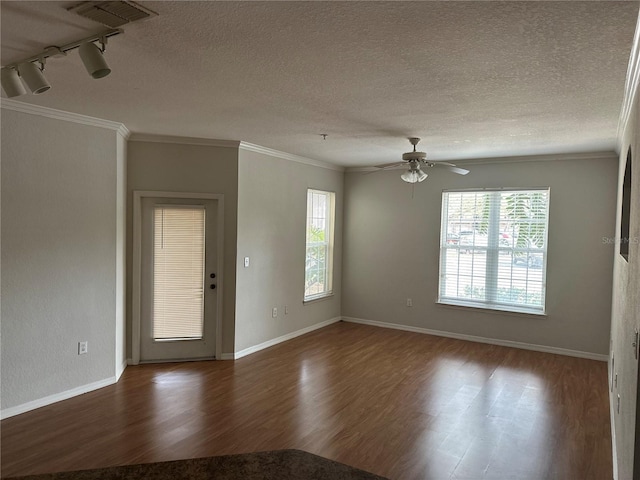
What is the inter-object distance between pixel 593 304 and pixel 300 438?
4120 mm

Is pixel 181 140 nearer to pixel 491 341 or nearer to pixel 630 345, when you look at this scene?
pixel 630 345

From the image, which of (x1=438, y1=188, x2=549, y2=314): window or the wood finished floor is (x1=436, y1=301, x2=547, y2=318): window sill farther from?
the wood finished floor

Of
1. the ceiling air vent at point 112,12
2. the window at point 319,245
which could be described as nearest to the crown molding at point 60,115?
the ceiling air vent at point 112,12

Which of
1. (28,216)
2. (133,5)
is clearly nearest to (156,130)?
(28,216)

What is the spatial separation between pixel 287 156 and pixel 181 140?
58.5 inches

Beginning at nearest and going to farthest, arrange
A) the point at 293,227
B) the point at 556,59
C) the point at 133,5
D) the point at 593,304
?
the point at 133,5, the point at 556,59, the point at 593,304, the point at 293,227

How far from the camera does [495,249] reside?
19.2ft

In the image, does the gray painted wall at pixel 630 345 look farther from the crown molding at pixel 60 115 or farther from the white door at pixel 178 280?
the crown molding at pixel 60 115

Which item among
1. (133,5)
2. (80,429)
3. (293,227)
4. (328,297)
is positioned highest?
(133,5)

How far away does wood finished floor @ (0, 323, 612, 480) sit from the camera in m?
2.91

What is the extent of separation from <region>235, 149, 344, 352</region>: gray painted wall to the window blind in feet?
1.52


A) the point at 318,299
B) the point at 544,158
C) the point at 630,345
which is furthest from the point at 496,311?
the point at 630,345

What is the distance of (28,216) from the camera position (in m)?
3.49

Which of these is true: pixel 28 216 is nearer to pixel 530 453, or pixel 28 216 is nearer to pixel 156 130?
pixel 156 130
